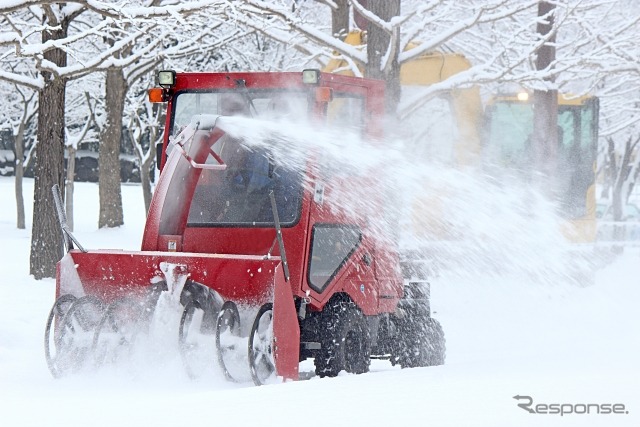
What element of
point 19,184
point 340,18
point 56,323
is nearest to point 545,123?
point 340,18

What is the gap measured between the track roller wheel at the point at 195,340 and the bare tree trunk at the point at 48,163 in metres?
6.61

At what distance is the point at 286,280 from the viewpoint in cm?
→ 611

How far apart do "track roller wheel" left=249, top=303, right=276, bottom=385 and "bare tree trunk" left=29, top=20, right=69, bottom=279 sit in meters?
6.94

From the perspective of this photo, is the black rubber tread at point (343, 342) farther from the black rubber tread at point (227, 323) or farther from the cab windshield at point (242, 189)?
the cab windshield at point (242, 189)

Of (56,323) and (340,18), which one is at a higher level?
(340,18)

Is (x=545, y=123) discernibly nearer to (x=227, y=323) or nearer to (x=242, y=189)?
(x=242, y=189)

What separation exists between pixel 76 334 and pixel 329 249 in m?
1.69

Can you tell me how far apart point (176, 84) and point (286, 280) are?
6.58 feet

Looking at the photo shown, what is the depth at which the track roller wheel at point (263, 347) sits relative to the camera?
6129 mm

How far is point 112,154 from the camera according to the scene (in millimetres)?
19891

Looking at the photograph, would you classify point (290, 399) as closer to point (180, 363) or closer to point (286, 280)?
point (286, 280)

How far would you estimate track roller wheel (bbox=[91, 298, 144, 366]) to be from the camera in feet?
21.8

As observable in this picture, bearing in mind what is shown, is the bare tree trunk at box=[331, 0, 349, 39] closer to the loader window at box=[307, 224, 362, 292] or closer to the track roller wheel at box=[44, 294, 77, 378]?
the loader window at box=[307, 224, 362, 292]

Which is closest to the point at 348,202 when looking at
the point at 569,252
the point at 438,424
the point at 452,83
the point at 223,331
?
the point at 223,331
